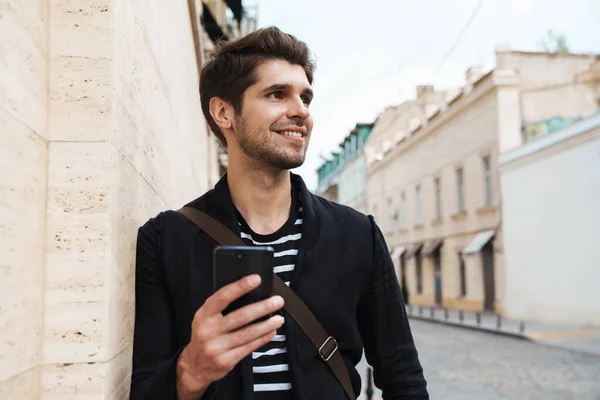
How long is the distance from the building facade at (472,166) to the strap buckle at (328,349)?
72.5 ft

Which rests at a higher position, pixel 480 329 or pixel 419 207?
pixel 419 207

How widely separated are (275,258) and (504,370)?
34.4ft

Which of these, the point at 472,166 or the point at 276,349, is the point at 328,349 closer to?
the point at 276,349

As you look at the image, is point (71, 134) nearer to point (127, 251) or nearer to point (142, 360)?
point (127, 251)

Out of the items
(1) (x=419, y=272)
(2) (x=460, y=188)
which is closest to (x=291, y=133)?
(2) (x=460, y=188)

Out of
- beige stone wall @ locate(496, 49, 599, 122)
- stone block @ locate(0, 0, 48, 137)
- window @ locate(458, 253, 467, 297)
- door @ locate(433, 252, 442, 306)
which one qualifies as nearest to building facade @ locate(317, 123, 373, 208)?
door @ locate(433, 252, 442, 306)

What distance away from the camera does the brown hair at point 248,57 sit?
232cm

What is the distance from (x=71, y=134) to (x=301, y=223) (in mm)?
873

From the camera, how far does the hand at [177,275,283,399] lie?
1.42 meters

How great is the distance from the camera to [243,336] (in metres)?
1.46

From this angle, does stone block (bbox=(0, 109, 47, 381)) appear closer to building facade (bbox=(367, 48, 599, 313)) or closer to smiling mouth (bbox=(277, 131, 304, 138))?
smiling mouth (bbox=(277, 131, 304, 138))

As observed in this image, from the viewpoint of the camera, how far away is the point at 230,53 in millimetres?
2398

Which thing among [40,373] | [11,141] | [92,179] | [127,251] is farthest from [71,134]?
[40,373]

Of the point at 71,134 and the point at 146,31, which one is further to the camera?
the point at 146,31
